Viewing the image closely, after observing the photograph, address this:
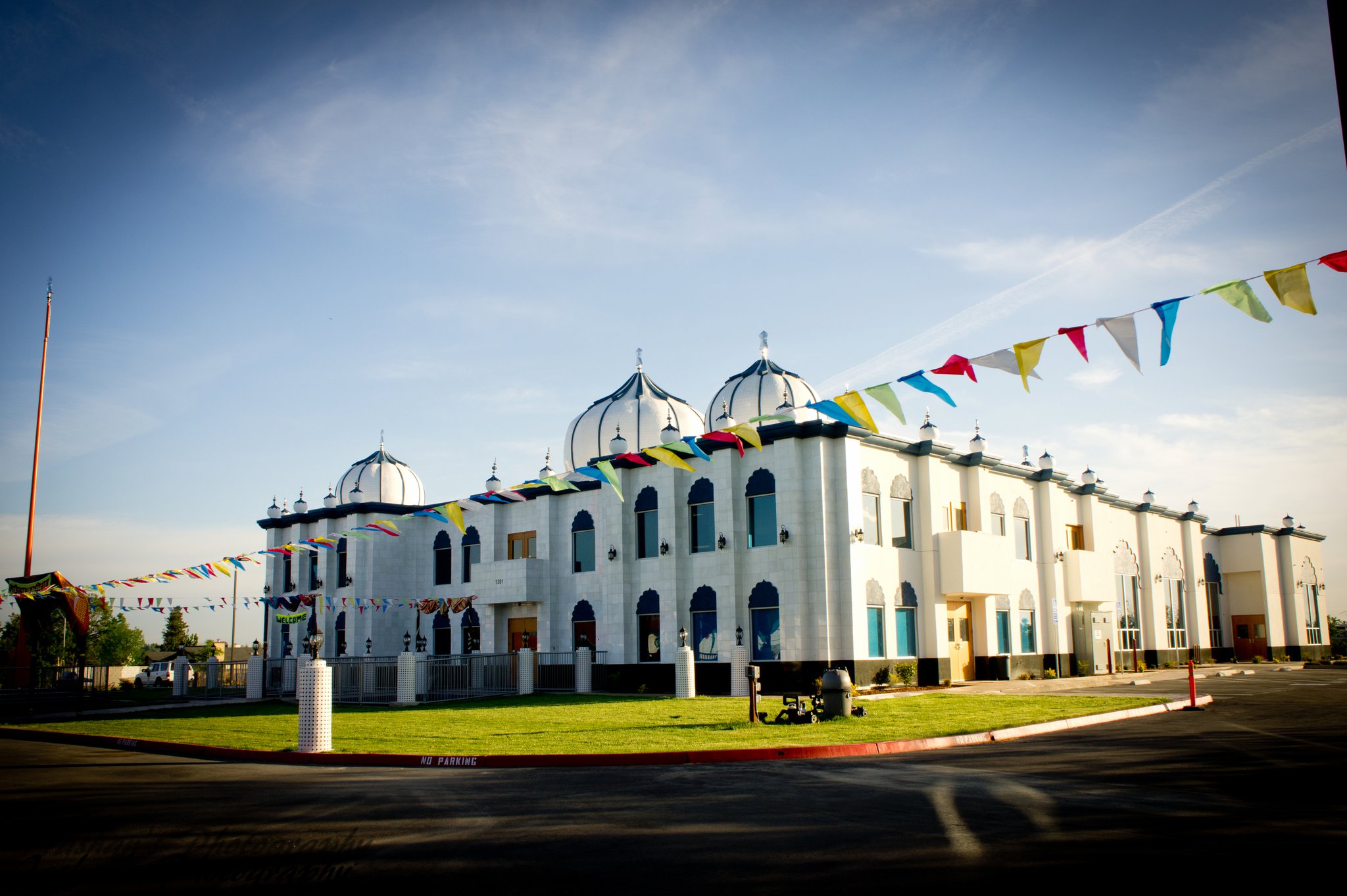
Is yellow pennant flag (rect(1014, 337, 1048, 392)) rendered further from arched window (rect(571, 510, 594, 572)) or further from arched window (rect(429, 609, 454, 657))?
→ arched window (rect(429, 609, 454, 657))

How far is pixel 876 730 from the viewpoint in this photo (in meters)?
16.6

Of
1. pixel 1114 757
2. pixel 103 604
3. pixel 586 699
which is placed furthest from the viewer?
pixel 103 604

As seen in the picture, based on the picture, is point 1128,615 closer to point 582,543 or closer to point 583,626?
point 583,626

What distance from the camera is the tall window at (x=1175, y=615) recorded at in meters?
43.7

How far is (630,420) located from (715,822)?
27.8 metres

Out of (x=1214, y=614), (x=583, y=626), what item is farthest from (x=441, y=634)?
(x=1214, y=614)

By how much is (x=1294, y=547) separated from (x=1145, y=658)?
1496 cm

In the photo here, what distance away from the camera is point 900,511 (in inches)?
1231

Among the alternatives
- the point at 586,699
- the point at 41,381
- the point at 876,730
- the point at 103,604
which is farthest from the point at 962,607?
the point at 41,381

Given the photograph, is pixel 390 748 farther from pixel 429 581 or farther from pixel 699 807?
pixel 429 581

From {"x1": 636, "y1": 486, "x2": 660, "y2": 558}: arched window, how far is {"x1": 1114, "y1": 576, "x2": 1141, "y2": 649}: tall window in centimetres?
2027

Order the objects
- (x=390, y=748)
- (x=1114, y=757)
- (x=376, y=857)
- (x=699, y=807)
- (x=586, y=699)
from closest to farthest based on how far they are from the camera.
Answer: (x=376, y=857)
(x=699, y=807)
(x=1114, y=757)
(x=390, y=748)
(x=586, y=699)

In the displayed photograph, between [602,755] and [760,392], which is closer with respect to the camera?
[602,755]

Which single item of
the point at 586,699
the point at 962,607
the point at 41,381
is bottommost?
the point at 586,699
